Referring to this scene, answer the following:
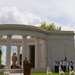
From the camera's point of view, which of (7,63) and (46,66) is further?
(46,66)

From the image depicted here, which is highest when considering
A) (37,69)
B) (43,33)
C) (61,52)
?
(43,33)

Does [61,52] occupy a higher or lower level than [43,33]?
lower

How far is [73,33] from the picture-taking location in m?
38.7

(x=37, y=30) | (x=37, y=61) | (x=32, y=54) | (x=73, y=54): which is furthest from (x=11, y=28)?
(x=32, y=54)

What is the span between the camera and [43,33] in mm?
36969

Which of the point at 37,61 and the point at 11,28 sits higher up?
the point at 11,28

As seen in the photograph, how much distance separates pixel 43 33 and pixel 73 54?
6414 mm

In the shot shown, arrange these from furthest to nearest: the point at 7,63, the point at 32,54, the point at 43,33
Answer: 1. the point at 32,54
2. the point at 43,33
3. the point at 7,63

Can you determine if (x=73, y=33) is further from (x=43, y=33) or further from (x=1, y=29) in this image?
(x=1, y=29)

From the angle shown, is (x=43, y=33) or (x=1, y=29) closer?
(x=1, y=29)

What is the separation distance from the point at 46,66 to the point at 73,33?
699cm

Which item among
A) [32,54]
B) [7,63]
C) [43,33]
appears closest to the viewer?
[7,63]

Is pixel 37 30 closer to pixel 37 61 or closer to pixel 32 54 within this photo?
pixel 37 61

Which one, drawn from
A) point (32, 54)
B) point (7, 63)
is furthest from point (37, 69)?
point (32, 54)
